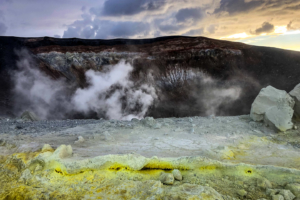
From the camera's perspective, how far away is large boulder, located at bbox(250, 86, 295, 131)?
4648 mm

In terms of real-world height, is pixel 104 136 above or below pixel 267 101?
below

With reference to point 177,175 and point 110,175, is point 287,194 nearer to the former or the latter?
point 177,175

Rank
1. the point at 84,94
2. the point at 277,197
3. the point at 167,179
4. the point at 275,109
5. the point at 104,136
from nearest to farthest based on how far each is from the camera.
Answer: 1. the point at 277,197
2. the point at 167,179
3. the point at 104,136
4. the point at 275,109
5. the point at 84,94

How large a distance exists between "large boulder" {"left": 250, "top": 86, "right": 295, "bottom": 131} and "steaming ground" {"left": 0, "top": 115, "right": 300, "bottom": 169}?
7.9 inches

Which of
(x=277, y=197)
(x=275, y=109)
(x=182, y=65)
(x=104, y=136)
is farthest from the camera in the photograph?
(x=182, y=65)

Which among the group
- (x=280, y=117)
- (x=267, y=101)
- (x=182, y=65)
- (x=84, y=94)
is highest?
(x=182, y=65)

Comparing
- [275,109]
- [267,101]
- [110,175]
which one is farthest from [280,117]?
[110,175]

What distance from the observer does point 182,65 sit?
9711 mm

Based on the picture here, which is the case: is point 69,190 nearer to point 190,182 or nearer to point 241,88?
point 190,182

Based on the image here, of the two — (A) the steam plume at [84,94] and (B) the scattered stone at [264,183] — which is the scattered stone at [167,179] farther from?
(A) the steam plume at [84,94]

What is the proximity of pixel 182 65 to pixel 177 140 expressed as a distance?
21.0ft

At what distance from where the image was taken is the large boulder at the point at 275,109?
465cm

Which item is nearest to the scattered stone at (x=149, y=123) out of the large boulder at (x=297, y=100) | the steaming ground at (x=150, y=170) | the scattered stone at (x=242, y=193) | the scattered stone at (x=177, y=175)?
the steaming ground at (x=150, y=170)

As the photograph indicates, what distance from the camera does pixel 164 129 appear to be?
4.70 metres
